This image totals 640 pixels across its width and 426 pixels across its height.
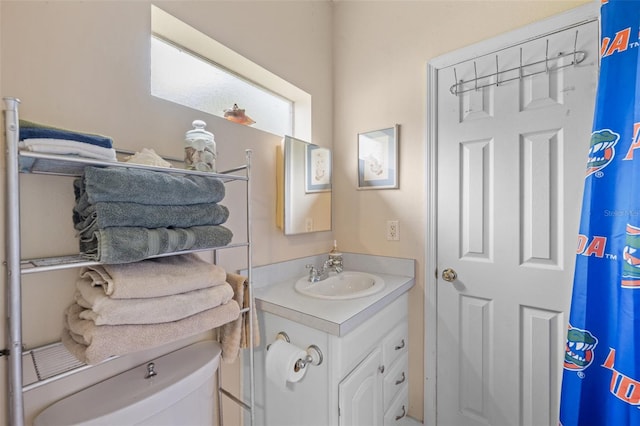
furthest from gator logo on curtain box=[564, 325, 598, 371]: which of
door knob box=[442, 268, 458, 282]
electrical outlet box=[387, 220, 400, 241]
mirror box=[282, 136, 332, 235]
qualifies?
mirror box=[282, 136, 332, 235]

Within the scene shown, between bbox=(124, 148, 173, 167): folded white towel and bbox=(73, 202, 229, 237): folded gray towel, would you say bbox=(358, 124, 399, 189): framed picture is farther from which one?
bbox=(124, 148, 173, 167): folded white towel

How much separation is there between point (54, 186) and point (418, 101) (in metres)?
1.58

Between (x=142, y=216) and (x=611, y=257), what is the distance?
149 centimetres

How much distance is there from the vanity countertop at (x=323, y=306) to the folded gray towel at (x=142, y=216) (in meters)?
0.47

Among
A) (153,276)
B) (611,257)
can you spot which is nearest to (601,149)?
(611,257)

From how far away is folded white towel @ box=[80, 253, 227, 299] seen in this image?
0.70 metres

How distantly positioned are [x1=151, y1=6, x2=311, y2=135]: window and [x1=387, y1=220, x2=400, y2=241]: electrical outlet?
0.75 m

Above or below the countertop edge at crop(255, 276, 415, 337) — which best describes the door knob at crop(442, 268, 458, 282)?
above

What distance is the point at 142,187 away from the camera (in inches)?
28.6

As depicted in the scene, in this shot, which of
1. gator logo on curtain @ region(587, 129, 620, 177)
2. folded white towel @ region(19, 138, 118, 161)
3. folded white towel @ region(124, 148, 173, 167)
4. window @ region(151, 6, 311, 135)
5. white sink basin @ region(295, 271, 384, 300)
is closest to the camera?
folded white towel @ region(19, 138, 118, 161)

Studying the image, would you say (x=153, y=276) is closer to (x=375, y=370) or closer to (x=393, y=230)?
(x=375, y=370)

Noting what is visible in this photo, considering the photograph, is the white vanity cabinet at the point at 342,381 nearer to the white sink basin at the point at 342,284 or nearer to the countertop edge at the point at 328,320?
the countertop edge at the point at 328,320

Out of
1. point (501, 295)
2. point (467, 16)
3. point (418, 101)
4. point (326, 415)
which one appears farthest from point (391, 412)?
point (467, 16)

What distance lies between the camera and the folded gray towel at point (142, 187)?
676mm
